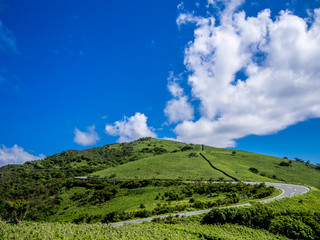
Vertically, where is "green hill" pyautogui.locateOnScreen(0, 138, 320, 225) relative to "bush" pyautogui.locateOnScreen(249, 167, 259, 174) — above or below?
below

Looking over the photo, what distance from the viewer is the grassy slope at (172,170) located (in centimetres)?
8897

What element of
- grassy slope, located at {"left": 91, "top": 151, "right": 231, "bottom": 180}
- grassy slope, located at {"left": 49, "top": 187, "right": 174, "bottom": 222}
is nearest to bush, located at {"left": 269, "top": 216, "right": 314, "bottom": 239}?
grassy slope, located at {"left": 49, "top": 187, "right": 174, "bottom": 222}

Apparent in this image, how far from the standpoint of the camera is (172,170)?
9944 cm

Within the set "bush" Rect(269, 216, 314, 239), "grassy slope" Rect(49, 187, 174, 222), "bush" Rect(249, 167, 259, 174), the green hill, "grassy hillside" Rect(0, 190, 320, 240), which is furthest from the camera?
"bush" Rect(249, 167, 259, 174)

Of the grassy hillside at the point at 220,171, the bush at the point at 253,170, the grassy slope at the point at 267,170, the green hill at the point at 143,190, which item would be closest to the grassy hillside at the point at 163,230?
the green hill at the point at 143,190

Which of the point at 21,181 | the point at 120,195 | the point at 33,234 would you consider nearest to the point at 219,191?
the point at 120,195

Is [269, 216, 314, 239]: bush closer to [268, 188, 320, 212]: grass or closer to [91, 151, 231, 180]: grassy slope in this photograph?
[268, 188, 320, 212]: grass

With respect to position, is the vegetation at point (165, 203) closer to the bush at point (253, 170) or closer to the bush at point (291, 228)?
the bush at point (291, 228)

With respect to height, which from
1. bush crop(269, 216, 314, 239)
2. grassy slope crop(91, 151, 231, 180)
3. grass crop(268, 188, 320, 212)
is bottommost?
bush crop(269, 216, 314, 239)

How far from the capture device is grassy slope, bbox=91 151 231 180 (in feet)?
292

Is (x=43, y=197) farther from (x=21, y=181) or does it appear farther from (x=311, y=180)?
(x=311, y=180)

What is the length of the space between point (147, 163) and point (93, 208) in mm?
55355

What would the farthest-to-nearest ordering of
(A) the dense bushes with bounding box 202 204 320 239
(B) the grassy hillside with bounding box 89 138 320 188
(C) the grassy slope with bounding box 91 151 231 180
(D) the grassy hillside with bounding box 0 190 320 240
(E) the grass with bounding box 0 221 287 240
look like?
(C) the grassy slope with bounding box 91 151 231 180 → (B) the grassy hillside with bounding box 89 138 320 188 → (A) the dense bushes with bounding box 202 204 320 239 → (D) the grassy hillside with bounding box 0 190 320 240 → (E) the grass with bounding box 0 221 287 240

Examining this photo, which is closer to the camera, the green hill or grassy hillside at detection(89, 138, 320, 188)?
the green hill
